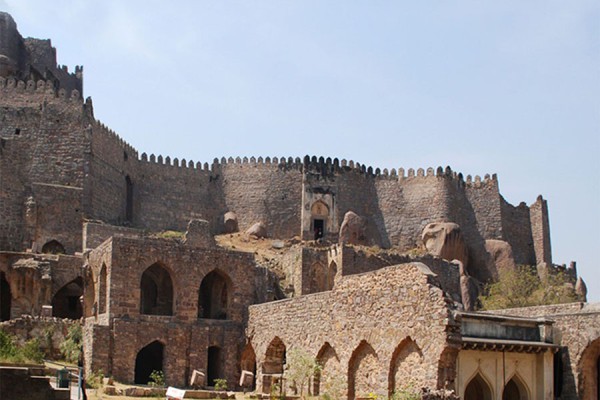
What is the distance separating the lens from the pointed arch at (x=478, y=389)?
22.9m

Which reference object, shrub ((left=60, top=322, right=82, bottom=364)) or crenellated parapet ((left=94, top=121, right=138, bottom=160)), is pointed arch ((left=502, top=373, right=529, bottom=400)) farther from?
crenellated parapet ((left=94, top=121, right=138, bottom=160))

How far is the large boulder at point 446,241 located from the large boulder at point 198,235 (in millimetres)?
11610

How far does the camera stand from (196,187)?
156 ft

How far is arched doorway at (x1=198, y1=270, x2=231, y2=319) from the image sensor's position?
107 ft

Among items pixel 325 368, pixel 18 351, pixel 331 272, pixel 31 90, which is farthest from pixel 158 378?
pixel 31 90

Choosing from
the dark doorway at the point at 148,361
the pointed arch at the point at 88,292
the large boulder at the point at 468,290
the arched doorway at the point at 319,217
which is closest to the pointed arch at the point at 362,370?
the dark doorway at the point at 148,361

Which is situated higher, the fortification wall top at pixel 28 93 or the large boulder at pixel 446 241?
the fortification wall top at pixel 28 93

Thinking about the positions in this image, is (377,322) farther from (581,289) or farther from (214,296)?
(581,289)

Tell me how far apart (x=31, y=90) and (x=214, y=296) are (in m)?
14.7

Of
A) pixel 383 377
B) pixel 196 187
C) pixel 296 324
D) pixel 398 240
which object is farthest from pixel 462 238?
pixel 383 377

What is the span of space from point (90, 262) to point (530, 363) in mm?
15918

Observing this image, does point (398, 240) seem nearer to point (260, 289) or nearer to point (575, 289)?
point (575, 289)

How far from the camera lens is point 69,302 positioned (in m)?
36.0

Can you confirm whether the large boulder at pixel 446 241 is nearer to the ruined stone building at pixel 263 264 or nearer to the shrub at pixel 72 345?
the ruined stone building at pixel 263 264
